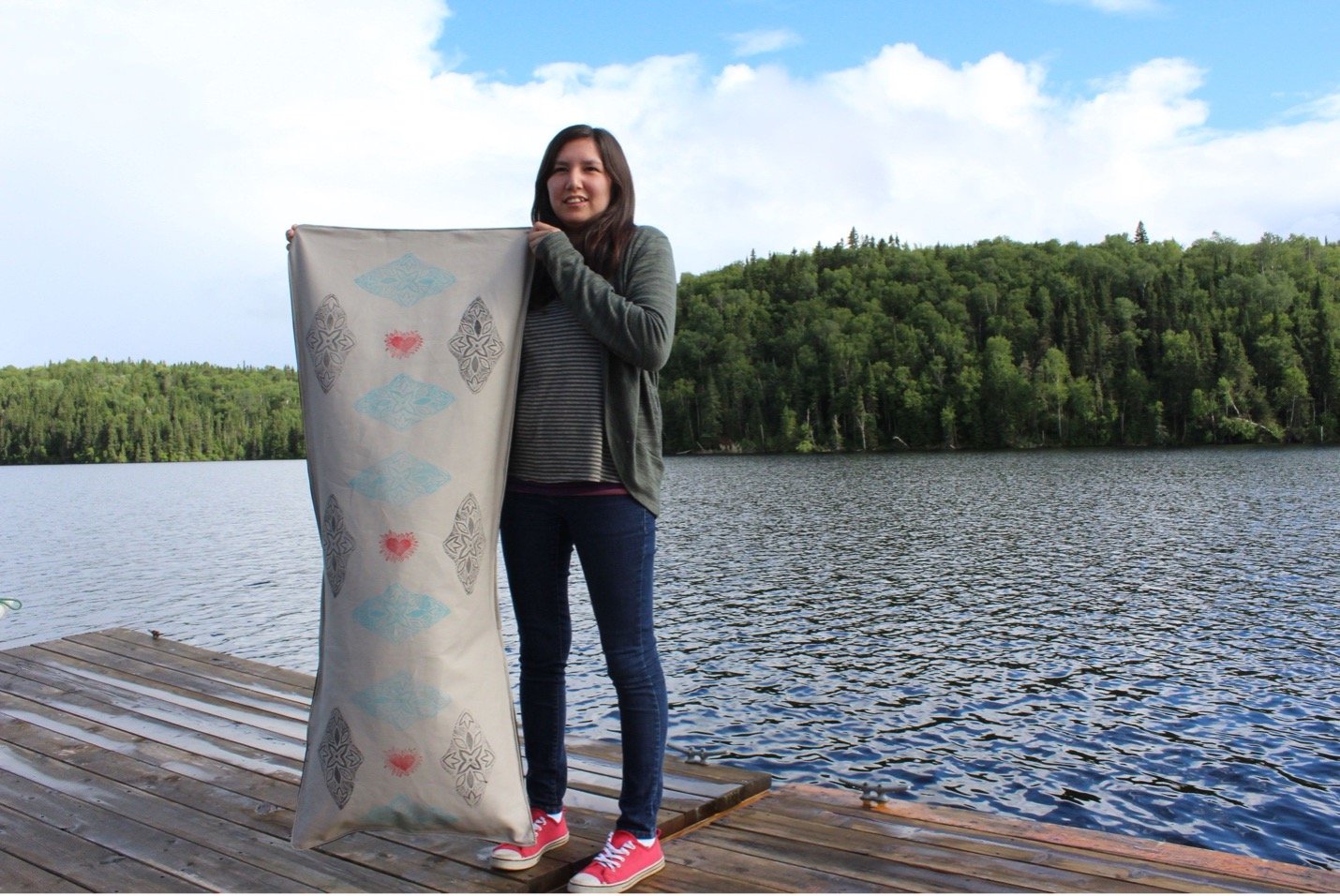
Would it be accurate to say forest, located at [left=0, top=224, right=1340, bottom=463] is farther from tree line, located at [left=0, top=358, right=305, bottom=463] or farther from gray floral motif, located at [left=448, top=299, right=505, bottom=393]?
gray floral motif, located at [left=448, top=299, right=505, bottom=393]

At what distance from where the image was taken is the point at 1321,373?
278 feet

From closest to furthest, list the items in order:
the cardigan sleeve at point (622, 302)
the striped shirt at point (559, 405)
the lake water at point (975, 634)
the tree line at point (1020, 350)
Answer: the cardigan sleeve at point (622, 302) < the striped shirt at point (559, 405) < the lake water at point (975, 634) < the tree line at point (1020, 350)

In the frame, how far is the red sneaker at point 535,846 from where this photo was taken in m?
2.91

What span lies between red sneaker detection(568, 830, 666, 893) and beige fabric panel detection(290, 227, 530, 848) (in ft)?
0.71

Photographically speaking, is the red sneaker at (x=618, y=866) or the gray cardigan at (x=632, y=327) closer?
the gray cardigan at (x=632, y=327)

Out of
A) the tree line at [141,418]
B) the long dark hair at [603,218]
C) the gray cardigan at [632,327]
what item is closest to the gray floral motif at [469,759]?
the gray cardigan at [632,327]

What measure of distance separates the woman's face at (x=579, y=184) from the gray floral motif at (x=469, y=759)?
4.81 feet

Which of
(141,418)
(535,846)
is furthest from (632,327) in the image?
(141,418)

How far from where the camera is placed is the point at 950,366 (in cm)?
10412

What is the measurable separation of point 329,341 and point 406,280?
0.28 meters

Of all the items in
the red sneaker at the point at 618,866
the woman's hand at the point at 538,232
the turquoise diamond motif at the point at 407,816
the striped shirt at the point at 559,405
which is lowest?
Answer: the red sneaker at the point at 618,866

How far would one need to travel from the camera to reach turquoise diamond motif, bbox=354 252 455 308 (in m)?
2.83

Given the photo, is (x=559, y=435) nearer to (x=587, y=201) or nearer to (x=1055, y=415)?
(x=587, y=201)

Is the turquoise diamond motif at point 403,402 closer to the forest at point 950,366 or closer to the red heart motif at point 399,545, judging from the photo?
the red heart motif at point 399,545
